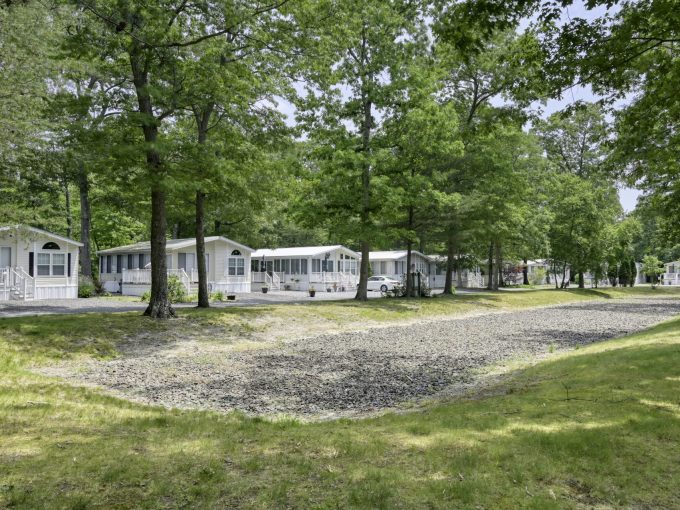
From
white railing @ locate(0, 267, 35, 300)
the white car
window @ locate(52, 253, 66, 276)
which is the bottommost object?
the white car

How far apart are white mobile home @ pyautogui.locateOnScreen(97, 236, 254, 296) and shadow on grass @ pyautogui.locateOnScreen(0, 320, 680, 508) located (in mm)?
24799

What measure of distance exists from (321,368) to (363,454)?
261 inches

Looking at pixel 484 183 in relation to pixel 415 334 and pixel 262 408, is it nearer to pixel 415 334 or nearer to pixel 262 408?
pixel 415 334

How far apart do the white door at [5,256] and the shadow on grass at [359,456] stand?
73.0 feet

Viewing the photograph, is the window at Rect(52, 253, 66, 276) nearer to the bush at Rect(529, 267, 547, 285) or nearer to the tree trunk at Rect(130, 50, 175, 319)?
the tree trunk at Rect(130, 50, 175, 319)

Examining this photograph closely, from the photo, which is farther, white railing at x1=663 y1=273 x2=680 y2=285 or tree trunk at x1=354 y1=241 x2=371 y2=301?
white railing at x1=663 y1=273 x2=680 y2=285

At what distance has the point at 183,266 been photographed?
32281mm

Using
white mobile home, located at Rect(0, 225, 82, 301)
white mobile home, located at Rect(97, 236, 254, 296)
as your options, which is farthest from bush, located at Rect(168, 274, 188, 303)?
white mobile home, located at Rect(0, 225, 82, 301)

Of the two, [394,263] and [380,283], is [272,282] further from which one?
[394,263]

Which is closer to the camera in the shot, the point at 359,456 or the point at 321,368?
the point at 359,456

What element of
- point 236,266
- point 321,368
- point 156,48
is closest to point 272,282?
point 236,266

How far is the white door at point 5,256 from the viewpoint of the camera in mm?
25438

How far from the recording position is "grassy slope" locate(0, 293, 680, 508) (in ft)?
12.1

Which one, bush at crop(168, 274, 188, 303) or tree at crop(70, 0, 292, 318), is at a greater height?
tree at crop(70, 0, 292, 318)
